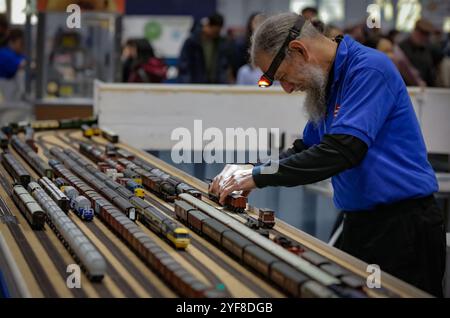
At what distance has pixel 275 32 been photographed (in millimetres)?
2844

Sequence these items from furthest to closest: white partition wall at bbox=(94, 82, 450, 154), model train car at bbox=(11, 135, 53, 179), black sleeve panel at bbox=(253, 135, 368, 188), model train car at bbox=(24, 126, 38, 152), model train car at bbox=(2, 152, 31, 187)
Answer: white partition wall at bbox=(94, 82, 450, 154)
model train car at bbox=(24, 126, 38, 152)
model train car at bbox=(11, 135, 53, 179)
model train car at bbox=(2, 152, 31, 187)
black sleeve panel at bbox=(253, 135, 368, 188)

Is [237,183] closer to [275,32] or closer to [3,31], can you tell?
[275,32]

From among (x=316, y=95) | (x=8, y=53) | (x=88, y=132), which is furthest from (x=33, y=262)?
(x=8, y=53)

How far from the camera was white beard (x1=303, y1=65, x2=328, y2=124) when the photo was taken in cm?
296

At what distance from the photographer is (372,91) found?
2789mm

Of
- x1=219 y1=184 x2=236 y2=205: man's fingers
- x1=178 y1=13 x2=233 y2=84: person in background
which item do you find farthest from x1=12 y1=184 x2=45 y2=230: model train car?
x1=178 y1=13 x2=233 y2=84: person in background

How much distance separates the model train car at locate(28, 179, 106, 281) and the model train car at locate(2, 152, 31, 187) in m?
0.32

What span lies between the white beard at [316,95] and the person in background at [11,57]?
23.5 feet

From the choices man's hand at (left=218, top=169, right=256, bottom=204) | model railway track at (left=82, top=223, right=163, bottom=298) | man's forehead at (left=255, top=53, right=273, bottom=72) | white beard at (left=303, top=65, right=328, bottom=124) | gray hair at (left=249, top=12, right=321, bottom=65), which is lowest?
model railway track at (left=82, top=223, right=163, bottom=298)

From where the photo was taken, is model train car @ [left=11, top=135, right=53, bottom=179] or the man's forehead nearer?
the man's forehead

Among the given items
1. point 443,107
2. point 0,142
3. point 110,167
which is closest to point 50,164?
point 110,167

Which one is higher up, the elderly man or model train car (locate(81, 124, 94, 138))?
the elderly man

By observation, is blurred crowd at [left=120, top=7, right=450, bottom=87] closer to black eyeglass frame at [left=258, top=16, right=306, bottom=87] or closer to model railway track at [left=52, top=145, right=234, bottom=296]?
black eyeglass frame at [left=258, top=16, right=306, bottom=87]

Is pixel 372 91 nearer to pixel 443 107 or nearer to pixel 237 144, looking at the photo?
pixel 237 144
